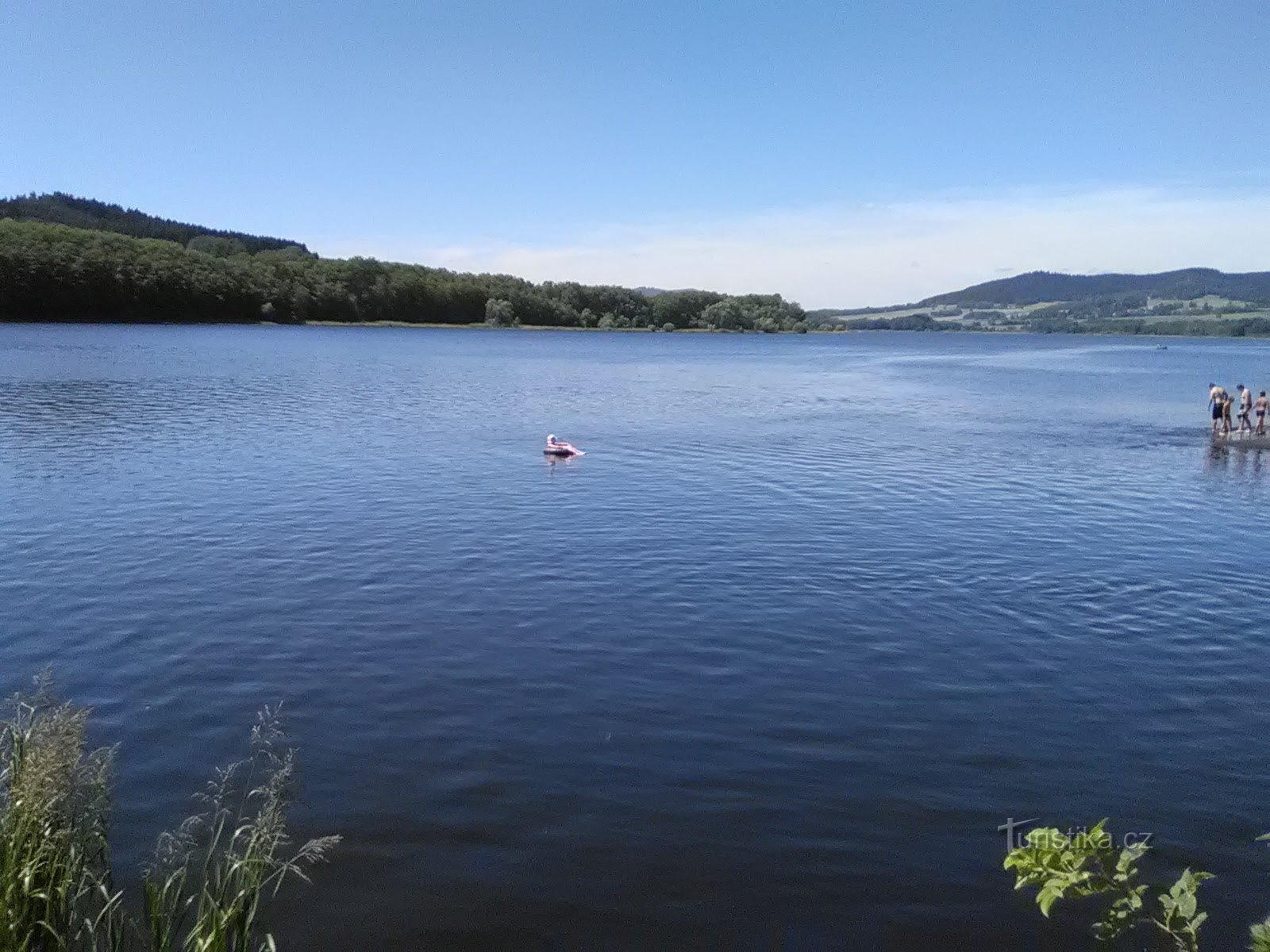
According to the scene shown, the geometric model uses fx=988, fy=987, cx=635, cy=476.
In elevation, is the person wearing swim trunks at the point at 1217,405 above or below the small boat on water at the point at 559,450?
above

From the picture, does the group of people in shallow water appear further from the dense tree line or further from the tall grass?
the dense tree line

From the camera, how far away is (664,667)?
1502cm

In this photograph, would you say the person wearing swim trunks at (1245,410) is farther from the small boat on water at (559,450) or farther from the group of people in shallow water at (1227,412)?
the small boat on water at (559,450)

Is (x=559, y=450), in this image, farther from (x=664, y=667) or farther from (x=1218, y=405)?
(x=1218, y=405)

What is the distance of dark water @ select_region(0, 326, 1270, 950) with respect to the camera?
973cm

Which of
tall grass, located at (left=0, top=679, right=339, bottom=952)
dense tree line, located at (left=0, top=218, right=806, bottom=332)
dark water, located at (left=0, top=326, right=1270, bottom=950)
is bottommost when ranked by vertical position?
dark water, located at (left=0, top=326, right=1270, bottom=950)

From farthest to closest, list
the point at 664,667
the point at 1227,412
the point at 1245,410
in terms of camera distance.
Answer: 1. the point at 1245,410
2. the point at 1227,412
3. the point at 664,667

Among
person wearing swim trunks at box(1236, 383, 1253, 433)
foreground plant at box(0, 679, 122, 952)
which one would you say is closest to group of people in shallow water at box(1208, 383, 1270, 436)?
person wearing swim trunks at box(1236, 383, 1253, 433)

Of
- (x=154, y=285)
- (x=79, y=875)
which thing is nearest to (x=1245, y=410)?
(x=79, y=875)

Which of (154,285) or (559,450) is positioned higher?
(154,285)

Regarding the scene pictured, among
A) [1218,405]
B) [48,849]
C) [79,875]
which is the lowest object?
[79,875]

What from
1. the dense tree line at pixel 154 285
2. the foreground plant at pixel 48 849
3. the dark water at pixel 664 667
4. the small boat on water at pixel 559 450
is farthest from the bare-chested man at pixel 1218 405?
the dense tree line at pixel 154 285

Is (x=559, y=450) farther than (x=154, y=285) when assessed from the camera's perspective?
No

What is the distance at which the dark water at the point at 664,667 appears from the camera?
9.73 meters
